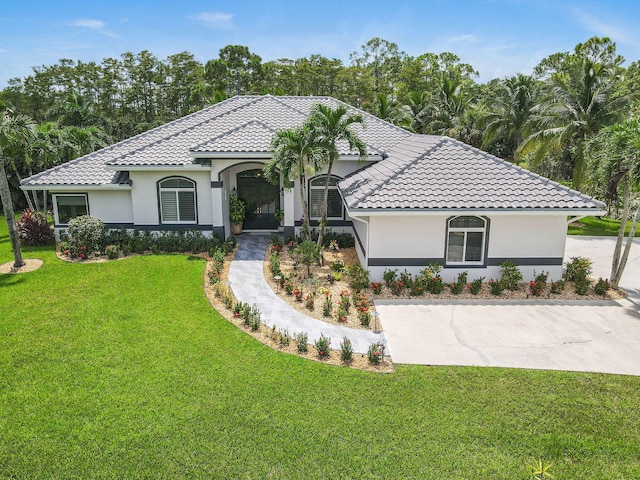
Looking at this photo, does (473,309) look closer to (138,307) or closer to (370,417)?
(370,417)

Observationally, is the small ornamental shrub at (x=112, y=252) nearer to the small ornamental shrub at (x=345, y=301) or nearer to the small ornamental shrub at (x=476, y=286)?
the small ornamental shrub at (x=345, y=301)

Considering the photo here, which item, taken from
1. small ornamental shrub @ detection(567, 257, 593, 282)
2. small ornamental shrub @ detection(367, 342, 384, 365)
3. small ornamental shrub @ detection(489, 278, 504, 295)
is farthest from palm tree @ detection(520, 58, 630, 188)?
small ornamental shrub @ detection(367, 342, 384, 365)

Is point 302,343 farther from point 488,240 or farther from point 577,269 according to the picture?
point 577,269

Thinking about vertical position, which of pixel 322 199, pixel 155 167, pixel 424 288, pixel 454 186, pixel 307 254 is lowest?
pixel 424 288

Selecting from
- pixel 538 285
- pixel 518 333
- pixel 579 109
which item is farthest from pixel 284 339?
pixel 579 109

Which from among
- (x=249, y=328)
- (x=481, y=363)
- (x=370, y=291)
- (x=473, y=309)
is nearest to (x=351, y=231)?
(x=370, y=291)

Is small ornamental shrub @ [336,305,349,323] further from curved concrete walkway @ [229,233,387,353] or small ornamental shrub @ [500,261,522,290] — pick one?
small ornamental shrub @ [500,261,522,290]

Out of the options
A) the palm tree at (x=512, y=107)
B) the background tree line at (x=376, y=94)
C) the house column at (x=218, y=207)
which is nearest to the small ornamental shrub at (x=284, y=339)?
the house column at (x=218, y=207)
